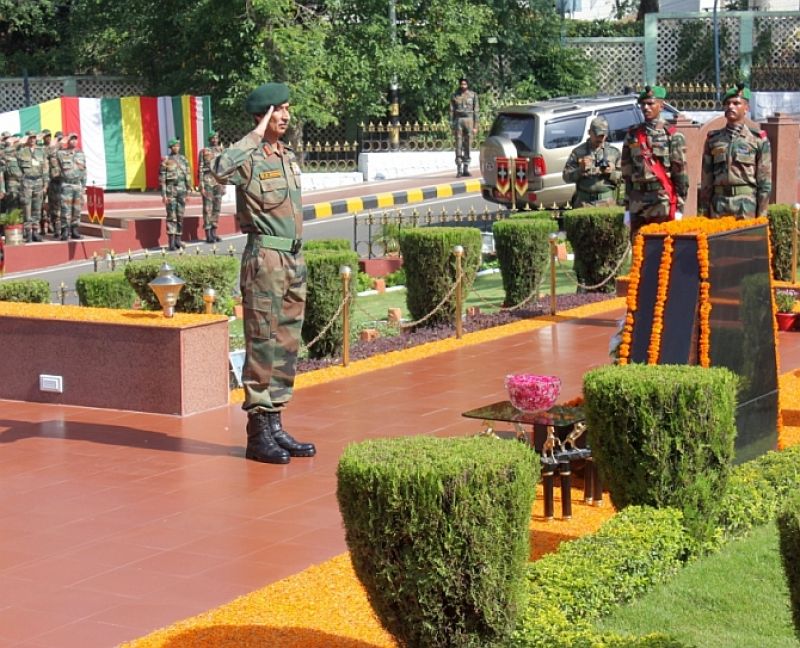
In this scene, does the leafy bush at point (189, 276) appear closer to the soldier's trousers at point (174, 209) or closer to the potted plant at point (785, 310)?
the potted plant at point (785, 310)

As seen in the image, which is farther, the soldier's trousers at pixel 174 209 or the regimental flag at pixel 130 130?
the regimental flag at pixel 130 130

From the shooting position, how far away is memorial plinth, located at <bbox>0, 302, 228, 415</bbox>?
949 centimetres

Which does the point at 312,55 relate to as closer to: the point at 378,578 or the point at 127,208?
the point at 127,208

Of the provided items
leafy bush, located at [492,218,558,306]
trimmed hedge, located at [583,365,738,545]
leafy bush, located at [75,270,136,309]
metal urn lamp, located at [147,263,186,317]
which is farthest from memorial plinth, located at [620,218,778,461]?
leafy bush, located at [492,218,558,306]

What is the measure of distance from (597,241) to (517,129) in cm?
810

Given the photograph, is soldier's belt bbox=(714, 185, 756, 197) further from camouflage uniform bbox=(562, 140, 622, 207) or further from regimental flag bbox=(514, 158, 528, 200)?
regimental flag bbox=(514, 158, 528, 200)

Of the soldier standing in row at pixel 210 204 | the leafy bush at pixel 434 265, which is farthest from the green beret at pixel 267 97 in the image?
the soldier standing in row at pixel 210 204

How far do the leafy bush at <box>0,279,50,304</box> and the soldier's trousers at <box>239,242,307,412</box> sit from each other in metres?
4.12

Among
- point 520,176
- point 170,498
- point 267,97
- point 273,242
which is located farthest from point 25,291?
point 520,176

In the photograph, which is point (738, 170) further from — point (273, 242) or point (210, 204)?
point (210, 204)

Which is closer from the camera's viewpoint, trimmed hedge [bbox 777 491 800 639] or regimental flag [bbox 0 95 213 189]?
trimmed hedge [bbox 777 491 800 639]

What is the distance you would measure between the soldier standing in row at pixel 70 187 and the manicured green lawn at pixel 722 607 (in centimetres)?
1733

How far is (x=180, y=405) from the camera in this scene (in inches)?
374

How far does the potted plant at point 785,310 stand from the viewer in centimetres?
1290
